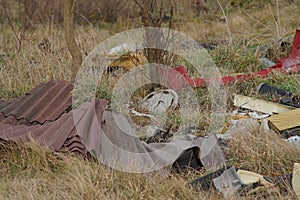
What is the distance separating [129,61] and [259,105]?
1935mm

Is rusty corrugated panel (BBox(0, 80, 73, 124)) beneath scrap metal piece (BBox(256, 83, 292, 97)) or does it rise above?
beneath

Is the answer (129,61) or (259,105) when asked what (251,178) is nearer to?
(259,105)

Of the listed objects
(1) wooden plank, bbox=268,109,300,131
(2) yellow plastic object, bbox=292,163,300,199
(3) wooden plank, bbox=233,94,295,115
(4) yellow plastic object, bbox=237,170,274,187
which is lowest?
(3) wooden plank, bbox=233,94,295,115

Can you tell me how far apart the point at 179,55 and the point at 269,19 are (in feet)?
17.2

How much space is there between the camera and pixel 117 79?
5496 mm

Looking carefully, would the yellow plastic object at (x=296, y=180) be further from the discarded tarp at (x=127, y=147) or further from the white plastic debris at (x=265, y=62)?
the white plastic debris at (x=265, y=62)

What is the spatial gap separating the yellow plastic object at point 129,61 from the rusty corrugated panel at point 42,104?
0.99 meters

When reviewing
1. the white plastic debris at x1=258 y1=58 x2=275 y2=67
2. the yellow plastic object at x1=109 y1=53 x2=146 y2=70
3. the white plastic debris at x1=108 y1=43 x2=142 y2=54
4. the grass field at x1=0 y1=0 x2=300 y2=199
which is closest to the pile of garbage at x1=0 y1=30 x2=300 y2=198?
the grass field at x1=0 y1=0 x2=300 y2=199

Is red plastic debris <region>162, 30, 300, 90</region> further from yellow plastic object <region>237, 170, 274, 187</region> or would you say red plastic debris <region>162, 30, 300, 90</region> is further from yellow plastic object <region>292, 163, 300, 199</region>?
yellow plastic object <region>292, 163, 300, 199</region>

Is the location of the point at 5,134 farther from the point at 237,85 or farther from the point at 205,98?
the point at 237,85

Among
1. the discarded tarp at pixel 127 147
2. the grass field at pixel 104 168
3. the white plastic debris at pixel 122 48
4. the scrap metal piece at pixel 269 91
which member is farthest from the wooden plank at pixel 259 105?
the white plastic debris at pixel 122 48

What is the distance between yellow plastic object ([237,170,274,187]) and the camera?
303 centimetres

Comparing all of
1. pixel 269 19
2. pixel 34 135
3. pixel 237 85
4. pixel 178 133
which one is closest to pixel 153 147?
pixel 178 133

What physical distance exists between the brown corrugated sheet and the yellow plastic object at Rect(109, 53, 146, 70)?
4.20 feet
